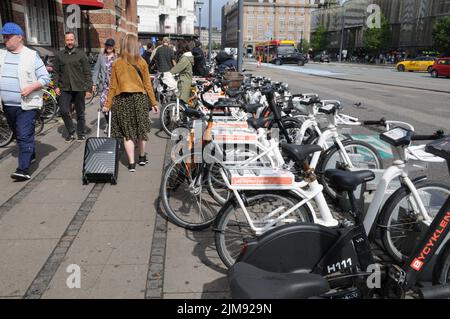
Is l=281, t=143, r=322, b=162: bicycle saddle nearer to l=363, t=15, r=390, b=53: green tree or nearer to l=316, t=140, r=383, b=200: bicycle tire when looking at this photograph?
l=316, t=140, r=383, b=200: bicycle tire

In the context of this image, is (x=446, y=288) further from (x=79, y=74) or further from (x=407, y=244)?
(x=79, y=74)

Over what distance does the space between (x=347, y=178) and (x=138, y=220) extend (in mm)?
2519

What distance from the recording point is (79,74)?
23.5 ft

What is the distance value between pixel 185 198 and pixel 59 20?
43.3ft

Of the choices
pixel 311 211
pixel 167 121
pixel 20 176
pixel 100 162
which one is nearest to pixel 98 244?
pixel 100 162

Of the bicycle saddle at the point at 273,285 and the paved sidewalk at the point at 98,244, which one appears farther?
the paved sidewalk at the point at 98,244

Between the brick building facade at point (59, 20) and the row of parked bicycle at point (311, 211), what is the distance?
467 cm

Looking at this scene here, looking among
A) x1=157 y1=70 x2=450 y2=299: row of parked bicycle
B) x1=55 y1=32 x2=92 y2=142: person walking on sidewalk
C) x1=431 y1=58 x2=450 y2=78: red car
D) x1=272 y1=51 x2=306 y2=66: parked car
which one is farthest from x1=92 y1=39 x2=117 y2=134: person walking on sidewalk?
→ x1=272 y1=51 x2=306 y2=66: parked car

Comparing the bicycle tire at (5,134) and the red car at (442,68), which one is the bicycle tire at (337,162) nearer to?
the bicycle tire at (5,134)

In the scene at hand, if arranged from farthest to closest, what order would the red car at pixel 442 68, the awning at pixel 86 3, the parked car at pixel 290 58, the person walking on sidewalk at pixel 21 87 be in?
the parked car at pixel 290 58, the red car at pixel 442 68, the awning at pixel 86 3, the person walking on sidewalk at pixel 21 87

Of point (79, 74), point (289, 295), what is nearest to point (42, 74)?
point (79, 74)

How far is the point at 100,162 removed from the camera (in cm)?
524

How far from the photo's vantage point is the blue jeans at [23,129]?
204 inches

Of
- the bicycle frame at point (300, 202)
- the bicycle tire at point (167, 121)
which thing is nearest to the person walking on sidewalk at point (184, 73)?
the bicycle tire at point (167, 121)
